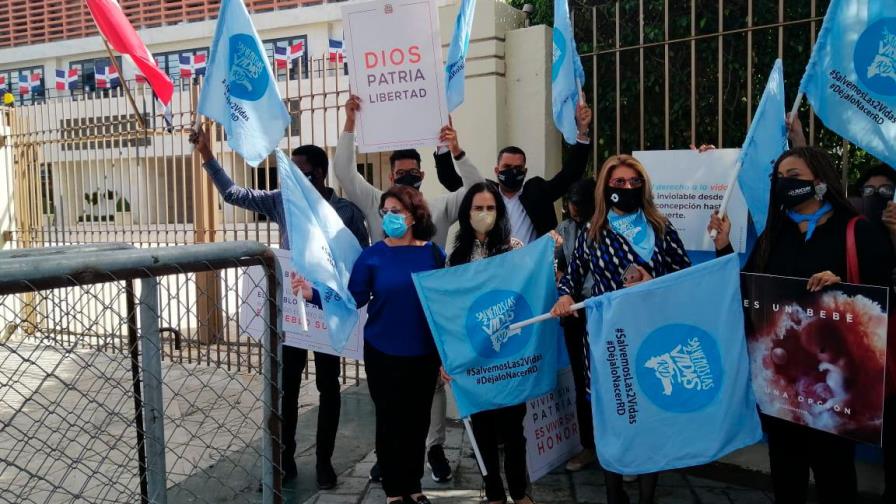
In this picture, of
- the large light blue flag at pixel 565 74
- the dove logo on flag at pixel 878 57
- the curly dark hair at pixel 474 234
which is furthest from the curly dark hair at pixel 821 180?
the large light blue flag at pixel 565 74

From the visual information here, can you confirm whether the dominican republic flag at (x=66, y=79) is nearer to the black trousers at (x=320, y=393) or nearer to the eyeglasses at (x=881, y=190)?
the black trousers at (x=320, y=393)

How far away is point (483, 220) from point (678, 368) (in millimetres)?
1291

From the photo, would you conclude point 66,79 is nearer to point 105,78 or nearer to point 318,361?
point 105,78

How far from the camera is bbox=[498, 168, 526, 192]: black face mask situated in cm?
472

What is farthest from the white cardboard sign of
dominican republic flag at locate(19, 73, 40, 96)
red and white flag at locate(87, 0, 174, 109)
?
dominican republic flag at locate(19, 73, 40, 96)

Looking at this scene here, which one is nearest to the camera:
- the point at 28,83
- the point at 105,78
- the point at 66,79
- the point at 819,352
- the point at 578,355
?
the point at 819,352

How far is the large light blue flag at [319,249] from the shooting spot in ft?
13.0

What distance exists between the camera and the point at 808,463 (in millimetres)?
3504

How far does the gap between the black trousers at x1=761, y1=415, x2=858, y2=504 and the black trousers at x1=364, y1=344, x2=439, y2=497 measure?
1.72m

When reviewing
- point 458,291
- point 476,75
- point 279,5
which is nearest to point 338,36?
point 279,5

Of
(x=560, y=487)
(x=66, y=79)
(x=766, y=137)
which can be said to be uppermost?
(x=66, y=79)

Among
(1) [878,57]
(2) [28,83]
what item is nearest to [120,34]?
(1) [878,57]

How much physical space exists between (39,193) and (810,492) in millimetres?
9793

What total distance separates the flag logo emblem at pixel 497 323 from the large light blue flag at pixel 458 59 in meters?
1.46
